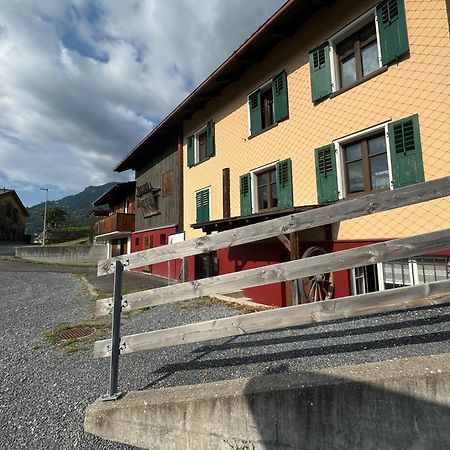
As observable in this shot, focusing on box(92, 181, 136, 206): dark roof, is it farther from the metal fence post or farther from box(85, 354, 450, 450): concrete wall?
box(85, 354, 450, 450): concrete wall

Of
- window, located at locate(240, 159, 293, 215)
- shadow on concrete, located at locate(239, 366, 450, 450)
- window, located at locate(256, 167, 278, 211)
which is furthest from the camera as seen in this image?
window, located at locate(256, 167, 278, 211)

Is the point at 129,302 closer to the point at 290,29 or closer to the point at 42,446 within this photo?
the point at 42,446

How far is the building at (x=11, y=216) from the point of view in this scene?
5150cm

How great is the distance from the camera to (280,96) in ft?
31.7

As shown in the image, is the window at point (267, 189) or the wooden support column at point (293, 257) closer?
the wooden support column at point (293, 257)

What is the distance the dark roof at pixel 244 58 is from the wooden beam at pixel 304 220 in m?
8.25

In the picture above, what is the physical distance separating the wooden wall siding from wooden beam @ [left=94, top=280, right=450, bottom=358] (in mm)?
12683

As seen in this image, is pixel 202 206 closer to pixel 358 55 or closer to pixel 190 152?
pixel 190 152

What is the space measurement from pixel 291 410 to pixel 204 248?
1.46 metres

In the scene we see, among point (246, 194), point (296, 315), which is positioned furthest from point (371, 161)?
point (296, 315)

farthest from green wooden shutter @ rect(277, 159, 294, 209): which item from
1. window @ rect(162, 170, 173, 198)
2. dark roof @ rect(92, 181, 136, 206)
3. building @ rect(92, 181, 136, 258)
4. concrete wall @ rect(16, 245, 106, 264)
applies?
concrete wall @ rect(16, 245, 106, 264)

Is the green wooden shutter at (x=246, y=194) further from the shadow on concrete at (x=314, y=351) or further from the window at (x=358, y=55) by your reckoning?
the shadow on concrete at (x=314, y=351)

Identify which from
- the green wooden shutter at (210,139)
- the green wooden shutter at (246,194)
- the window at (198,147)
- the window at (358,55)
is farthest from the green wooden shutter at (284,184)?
the window at (198,147)

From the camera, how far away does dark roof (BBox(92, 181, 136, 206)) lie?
24.5 m
